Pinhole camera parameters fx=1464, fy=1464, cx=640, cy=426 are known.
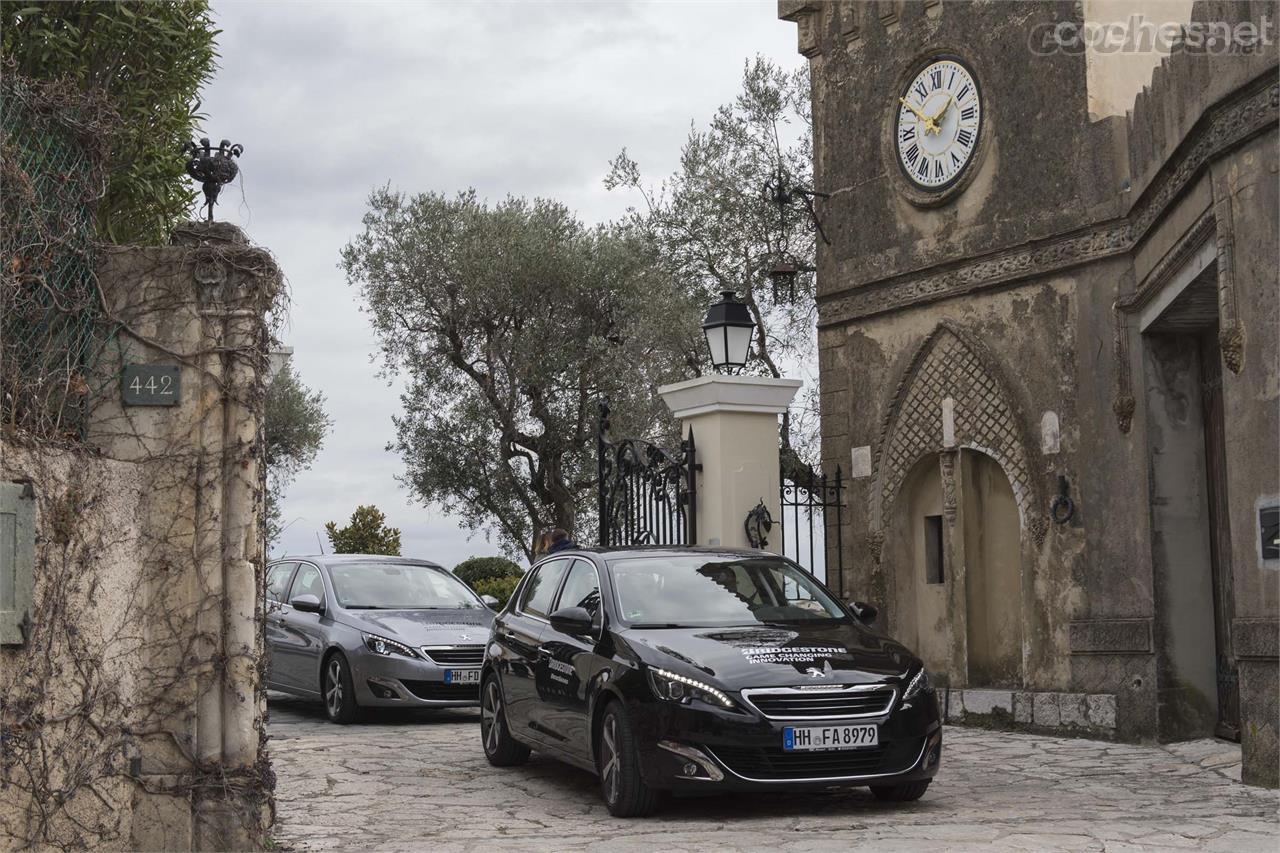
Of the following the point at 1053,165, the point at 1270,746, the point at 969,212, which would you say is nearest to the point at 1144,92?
the point at 1053,165

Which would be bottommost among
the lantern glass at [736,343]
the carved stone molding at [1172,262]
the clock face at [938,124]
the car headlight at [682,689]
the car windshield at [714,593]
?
the car headlight at [682,689]

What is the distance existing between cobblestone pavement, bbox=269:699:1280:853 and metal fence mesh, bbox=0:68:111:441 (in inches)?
101

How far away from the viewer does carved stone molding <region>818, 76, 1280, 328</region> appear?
31.0 ft

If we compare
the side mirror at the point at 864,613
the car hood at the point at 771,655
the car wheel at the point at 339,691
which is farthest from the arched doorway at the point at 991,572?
the car wheel at the point at 339,691

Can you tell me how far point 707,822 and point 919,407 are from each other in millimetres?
7641

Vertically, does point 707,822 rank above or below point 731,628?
below

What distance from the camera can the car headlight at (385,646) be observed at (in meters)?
13.2

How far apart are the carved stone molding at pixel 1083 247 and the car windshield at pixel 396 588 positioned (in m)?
4.97

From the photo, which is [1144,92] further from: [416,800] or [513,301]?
[513,301]

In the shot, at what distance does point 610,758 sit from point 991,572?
690cm

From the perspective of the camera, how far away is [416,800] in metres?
8.91

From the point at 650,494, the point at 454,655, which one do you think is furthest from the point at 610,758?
the point at 650,494

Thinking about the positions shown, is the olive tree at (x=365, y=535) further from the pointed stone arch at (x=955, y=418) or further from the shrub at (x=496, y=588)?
the pointed stone arch at (x=955, y=418)

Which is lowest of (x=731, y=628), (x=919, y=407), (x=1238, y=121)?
(x=731, y=628)
